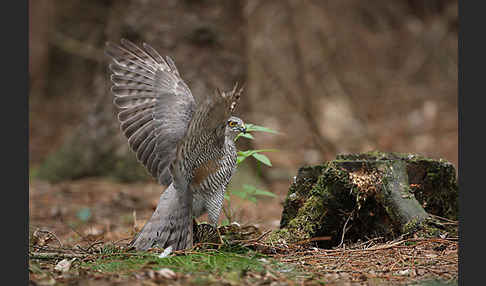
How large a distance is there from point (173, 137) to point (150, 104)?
470 mm

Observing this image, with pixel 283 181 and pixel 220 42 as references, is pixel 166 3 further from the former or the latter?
pixel 283 181

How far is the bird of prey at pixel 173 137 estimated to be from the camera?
3318mm

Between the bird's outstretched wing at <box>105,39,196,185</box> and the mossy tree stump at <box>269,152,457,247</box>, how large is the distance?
107 centimetres

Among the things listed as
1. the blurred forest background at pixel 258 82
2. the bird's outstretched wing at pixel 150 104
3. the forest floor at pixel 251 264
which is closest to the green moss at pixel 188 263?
the forest floor at pixel 251 264

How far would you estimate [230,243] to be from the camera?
3.57 metres

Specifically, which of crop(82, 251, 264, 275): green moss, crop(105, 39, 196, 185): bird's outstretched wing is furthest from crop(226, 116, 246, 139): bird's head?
crop(82, 251, 264, 275): green moss

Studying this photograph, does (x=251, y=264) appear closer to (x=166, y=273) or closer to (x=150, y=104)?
(x=166, y=273)

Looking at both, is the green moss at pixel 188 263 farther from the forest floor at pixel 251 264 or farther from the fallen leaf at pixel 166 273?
the fallen leaf at pixel 166 273

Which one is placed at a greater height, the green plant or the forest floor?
the green plant

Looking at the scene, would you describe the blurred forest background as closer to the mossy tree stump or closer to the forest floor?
the mossy tree stump

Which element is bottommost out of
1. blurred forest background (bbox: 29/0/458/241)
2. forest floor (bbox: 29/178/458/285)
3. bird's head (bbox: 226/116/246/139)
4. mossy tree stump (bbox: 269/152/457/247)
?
forest floor (bbox: 29/178/458/285)

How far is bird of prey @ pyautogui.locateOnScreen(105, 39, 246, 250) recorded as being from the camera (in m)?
3.32

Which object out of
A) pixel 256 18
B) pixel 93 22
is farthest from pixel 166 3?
pixel 93 22

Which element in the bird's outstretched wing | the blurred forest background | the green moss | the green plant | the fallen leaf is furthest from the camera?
the blurred forest background
